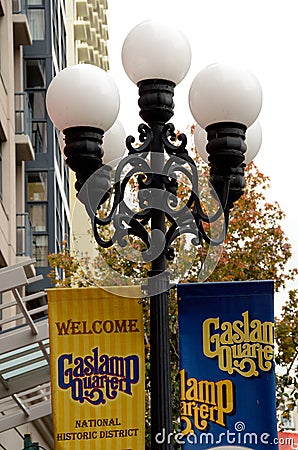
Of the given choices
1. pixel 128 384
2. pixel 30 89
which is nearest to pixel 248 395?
pixel 128 384

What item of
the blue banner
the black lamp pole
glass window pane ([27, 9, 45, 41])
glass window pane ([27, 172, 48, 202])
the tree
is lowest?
the blue banner

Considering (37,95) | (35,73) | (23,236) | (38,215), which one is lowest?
(23,236)

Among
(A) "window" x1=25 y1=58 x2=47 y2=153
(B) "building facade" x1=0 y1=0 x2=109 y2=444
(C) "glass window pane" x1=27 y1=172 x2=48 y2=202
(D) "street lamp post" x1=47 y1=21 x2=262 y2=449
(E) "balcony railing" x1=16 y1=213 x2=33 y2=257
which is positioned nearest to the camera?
(D) "street lamp post" x1=47 y1=21 x2=262 y2=449

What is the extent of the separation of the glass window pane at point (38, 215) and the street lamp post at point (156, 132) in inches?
1078

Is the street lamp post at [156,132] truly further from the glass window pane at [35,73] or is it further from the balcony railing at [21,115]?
the glass window pane at [35,73]

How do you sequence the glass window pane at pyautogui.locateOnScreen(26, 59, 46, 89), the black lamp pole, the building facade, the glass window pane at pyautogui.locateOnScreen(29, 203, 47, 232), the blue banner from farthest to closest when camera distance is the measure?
the glass window pane at pyautogui.locateOnScreen(29, 203, 47, 232) < the glass window pane at pyautogui.locateOnScreen(26, 59, 46, 89) < the building facade < the blue banner < the black lamp pole

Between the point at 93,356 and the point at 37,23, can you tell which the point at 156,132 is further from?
the point at 37,23

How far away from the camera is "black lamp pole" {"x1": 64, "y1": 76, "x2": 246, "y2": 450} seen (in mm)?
6809

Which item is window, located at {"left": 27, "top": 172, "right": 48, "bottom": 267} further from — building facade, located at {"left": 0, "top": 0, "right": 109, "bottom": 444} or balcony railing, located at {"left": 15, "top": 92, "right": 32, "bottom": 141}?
balcony railing, located at {"left": 15, "top": 92, "right": 32, "bottom": 141}

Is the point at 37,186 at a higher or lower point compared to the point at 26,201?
higher

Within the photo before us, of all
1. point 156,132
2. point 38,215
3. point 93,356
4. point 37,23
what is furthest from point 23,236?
point 93,356

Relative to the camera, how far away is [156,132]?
7363mm

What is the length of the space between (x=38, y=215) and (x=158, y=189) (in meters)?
28.3

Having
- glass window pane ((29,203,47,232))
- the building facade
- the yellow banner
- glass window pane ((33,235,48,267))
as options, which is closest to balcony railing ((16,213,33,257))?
the building facade
